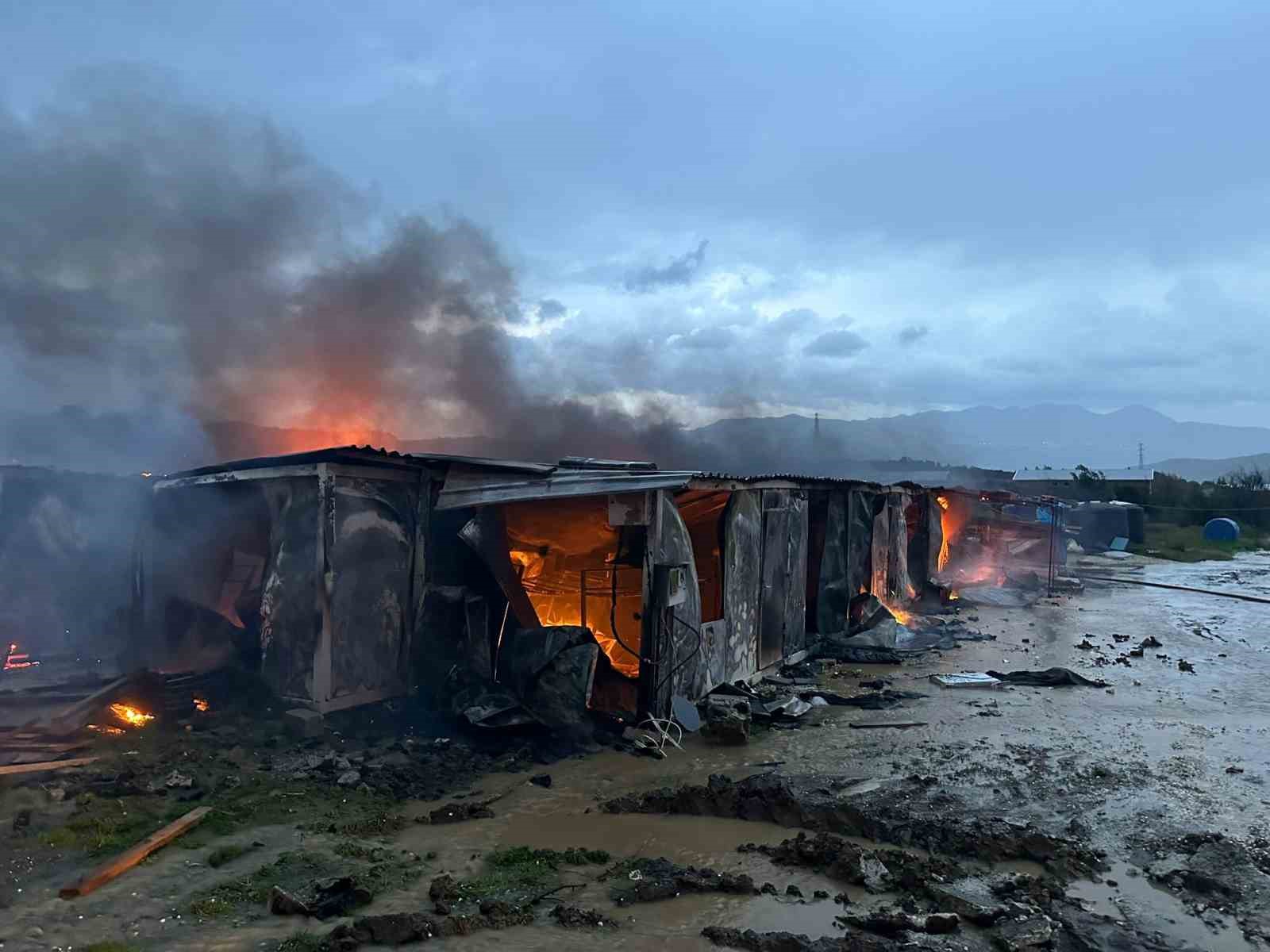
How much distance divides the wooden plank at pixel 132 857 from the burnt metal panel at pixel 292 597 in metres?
2.41

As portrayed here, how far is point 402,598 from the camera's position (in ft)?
30.8

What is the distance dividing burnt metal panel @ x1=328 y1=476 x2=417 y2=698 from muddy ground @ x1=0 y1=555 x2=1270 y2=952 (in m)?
0.70

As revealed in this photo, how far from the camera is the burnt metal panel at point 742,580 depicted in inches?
424

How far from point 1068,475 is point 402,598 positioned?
4683 cm

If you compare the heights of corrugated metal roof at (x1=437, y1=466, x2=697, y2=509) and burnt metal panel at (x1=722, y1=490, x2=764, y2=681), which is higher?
corrugated metal roof at (x1=437, y1=466, x2=697, y2=509)

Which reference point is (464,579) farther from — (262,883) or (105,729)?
(262,883)

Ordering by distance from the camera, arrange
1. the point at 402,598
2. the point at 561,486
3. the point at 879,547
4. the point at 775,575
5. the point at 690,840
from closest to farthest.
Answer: the point at 690,840
the point at 561,486
the point at 402,598
the point at 775,575
the point at 879,547

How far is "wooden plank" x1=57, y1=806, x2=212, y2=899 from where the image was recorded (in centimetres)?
508

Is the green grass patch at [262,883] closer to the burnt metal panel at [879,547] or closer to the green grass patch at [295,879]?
the green grass patch at [295,879]

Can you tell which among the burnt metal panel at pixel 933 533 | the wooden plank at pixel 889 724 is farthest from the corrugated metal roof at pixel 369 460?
the burnt metal panel at pixel 933 533

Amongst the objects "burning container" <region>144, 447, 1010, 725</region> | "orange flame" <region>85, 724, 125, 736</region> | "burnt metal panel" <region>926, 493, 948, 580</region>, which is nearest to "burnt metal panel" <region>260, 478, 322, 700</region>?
"burning container" <region>144, 447, 1010, 725</region>

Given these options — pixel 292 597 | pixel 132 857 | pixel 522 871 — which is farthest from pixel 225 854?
pixel 292 597

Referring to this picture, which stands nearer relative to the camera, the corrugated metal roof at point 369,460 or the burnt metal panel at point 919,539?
the corrugated metal roof at point 369,460

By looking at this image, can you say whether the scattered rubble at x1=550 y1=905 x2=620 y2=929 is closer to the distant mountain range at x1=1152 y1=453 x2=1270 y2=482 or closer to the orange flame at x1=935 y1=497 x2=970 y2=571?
the orange flame at x1=935 y1=497 x2=970 y2=571
